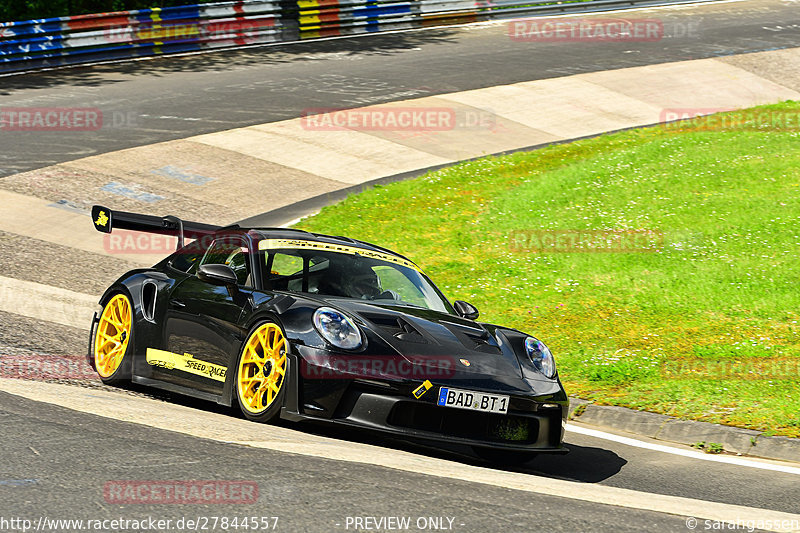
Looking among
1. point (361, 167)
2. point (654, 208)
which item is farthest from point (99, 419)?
point (361, 167)

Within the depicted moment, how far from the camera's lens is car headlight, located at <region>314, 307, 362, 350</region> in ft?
21.0

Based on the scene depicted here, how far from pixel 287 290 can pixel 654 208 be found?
7.64 metres

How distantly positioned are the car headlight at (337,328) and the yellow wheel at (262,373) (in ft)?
0.84

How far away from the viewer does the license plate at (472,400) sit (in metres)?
6.28

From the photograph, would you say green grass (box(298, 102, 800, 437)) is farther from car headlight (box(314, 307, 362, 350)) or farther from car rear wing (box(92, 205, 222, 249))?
car rear wing (box(92, 205, 222, 249))

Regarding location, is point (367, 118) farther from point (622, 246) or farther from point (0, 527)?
point (0, 527)

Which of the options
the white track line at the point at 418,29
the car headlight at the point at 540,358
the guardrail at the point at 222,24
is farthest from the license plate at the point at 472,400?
the white track line at the point at 418,29

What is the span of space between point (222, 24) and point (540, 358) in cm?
1977

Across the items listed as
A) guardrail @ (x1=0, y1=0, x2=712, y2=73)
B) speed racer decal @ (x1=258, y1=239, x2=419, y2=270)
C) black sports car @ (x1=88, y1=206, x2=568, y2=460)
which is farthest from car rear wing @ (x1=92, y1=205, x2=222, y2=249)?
guardrail @ (x1=0, y1=0, x2=712, y2=73)

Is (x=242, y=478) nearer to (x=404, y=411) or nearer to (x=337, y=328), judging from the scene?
(x=404, y=411)

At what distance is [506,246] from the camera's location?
1317 cm

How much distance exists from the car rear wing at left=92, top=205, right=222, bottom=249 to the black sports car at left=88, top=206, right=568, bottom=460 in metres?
0.01

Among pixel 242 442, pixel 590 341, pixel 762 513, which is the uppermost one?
pixel 242 442

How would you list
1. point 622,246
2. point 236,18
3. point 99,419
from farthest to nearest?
point 236,18 < point 622,246 < point 99,419
